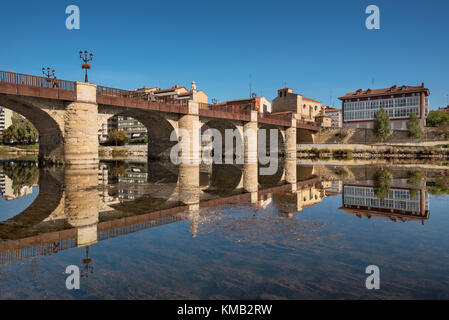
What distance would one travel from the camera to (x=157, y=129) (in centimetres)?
3209

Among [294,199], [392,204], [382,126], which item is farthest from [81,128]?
[382,126]

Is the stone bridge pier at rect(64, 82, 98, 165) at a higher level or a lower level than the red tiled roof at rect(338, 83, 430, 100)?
lower

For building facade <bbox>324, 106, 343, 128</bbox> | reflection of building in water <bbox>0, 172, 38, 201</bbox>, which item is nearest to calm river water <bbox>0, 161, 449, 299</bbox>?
reflection of building in water <bbox>0, 172, 38, 201</bbox>

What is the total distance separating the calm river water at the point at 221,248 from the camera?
360 cm

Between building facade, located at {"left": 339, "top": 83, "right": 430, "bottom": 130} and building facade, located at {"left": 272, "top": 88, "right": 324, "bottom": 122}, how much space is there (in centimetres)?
822

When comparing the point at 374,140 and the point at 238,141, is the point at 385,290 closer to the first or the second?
the point at 238,141

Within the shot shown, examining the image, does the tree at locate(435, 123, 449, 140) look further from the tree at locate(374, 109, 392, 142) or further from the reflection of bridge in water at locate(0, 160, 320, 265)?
the reflection of bridge in water at locate(0, 160, 320, 265)

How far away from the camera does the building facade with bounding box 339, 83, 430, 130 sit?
69.3 metres

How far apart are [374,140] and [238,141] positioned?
36.5 meters

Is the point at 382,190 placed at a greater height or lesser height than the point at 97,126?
lesser

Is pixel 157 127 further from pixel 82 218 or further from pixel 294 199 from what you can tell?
pixel 82 218

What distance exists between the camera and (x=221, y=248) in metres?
5.06

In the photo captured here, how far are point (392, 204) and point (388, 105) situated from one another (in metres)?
74.5
